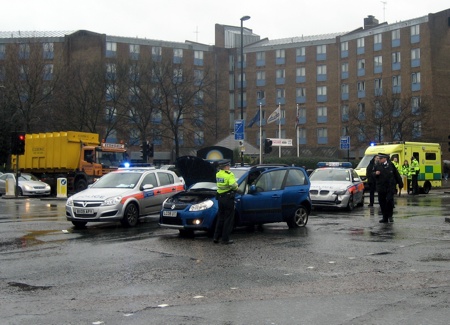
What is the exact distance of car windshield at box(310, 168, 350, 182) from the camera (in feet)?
72.5

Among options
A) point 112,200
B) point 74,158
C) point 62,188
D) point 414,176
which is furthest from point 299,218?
point 74,158

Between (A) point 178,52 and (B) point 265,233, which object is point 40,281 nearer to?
(B) point 265,233

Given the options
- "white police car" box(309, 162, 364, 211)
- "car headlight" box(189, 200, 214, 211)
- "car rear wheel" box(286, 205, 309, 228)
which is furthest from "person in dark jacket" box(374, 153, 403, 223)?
"car headlight" box(189, 200, 214, 211)

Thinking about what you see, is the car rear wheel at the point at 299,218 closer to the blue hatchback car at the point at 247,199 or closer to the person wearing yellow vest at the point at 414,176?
the blue hatchback car at the point at 247,199

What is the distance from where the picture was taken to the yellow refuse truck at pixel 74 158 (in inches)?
1325

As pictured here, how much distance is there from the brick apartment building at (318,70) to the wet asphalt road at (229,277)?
1978 inches

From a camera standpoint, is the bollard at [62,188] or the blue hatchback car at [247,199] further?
the bollard at [62,188]

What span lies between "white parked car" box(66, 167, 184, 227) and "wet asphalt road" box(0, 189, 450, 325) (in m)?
0.52

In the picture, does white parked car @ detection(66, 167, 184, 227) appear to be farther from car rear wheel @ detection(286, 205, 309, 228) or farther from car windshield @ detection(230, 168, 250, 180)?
car rear wheel @ detection(286, 205, 309, 228)

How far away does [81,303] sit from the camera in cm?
721

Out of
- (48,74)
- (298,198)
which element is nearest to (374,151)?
(298,198)

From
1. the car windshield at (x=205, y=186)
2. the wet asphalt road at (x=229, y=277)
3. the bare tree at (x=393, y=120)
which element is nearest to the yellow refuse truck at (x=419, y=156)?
the wet asphalt road at (x=229, y=277)

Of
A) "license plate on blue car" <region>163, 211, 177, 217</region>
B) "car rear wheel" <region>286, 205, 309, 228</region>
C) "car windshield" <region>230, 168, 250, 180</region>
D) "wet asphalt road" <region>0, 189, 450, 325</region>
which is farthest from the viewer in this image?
"car rear wheel" <region>286, 205, 309, 228</region>

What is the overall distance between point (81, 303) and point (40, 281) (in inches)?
63.7
